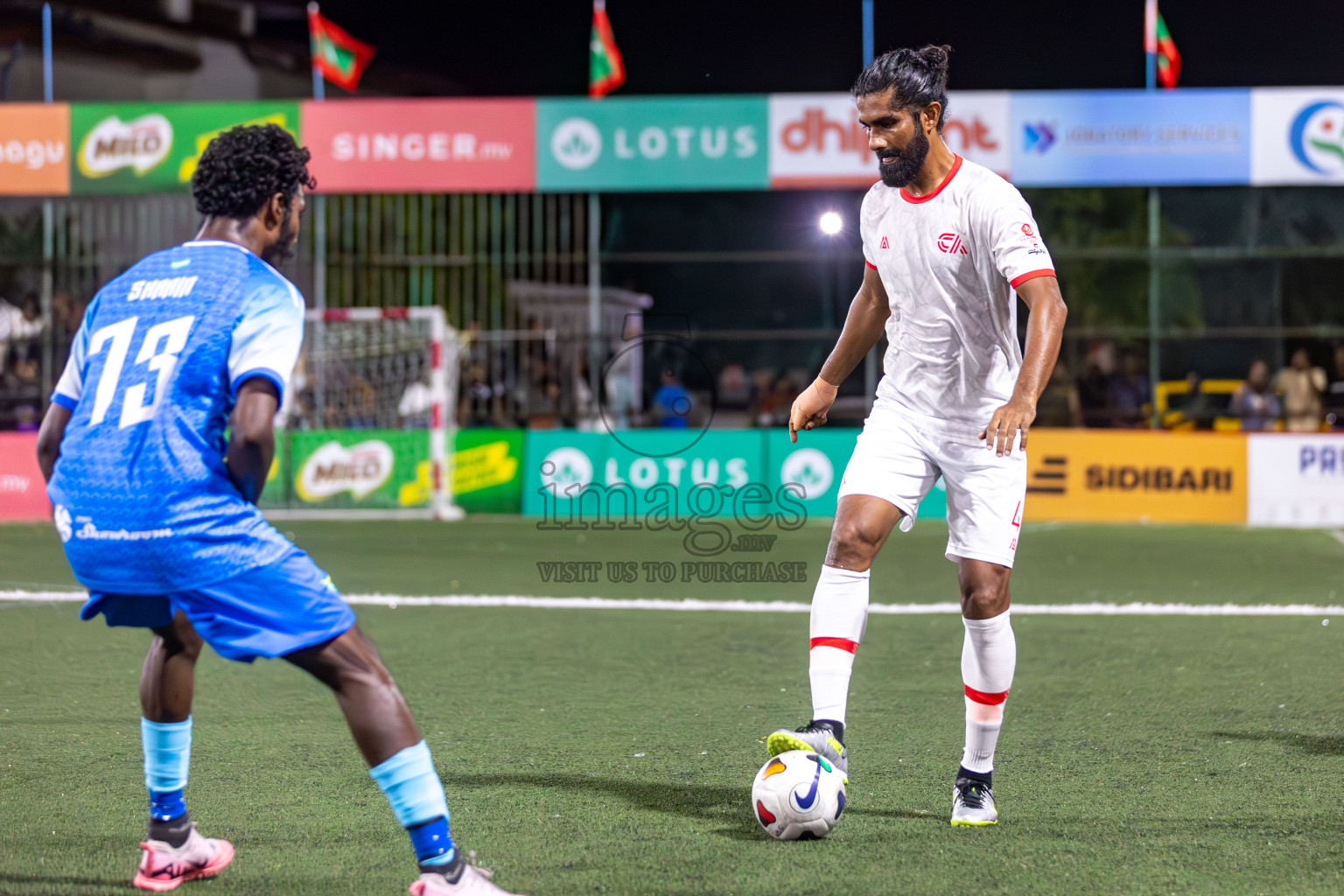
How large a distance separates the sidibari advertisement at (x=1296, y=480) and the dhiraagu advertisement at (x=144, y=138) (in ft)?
38.4

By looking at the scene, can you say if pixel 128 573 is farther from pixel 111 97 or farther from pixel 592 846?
pixel 111 97

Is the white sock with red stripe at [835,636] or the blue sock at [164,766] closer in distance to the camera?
the blue sock at [164,766]

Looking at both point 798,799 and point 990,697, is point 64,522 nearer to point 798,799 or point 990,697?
point 798,799

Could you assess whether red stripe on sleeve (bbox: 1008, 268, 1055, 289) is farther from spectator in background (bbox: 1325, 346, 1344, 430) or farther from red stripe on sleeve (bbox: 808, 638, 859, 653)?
spectator in background (bbox: 1325, 346, 1344, 430)

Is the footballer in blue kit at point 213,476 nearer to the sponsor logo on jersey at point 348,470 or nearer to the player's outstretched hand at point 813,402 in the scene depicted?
the player's outstretched hand at point 813,402

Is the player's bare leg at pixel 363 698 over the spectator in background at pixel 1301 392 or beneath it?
beneath

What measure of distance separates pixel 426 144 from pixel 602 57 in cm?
334

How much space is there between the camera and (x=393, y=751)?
9.85 ft

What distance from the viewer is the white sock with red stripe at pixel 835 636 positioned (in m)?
3.99

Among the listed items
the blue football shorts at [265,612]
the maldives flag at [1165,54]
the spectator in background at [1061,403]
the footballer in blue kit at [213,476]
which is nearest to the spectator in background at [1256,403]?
the spectator in background at [1061,403]

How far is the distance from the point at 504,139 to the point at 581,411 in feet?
11.0

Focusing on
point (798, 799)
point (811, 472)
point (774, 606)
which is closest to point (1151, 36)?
point (811, 472)

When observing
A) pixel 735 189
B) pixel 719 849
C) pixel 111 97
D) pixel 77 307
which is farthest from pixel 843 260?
pixel 111 97

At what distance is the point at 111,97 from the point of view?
94.5 feet
